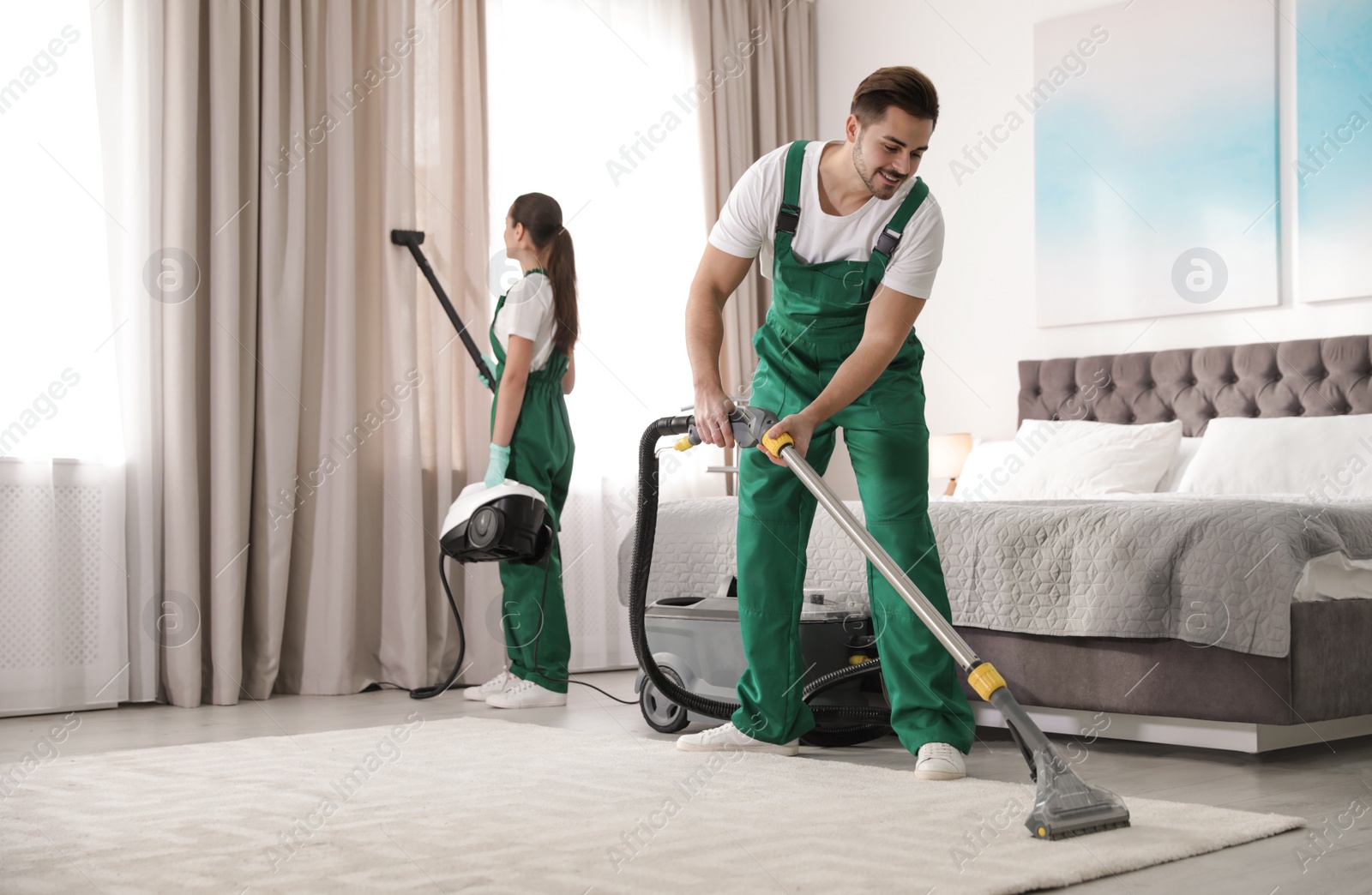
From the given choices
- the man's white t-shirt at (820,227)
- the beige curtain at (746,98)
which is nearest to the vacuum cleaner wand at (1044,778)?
the man's white t-shirt at (820,227)

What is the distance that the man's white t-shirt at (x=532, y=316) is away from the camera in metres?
3.76

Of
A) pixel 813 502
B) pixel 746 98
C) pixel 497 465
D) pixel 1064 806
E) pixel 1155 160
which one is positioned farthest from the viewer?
pixel 746 98

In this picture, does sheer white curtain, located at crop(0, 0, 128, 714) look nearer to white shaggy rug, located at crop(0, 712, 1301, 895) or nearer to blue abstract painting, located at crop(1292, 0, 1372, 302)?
white shaggy rug, located at crop(0, 712, 1301, 895)

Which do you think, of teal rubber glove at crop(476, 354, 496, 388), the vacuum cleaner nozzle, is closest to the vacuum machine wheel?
teal rubber glove at crop(476, 354, 496, 388)

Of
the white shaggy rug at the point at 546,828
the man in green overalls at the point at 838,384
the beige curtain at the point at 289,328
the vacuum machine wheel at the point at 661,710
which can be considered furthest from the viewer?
the beige curtain at the point at 289,328

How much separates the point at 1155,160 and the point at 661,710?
303 cm

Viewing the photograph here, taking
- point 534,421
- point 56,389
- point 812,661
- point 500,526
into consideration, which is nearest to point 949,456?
point 534,421

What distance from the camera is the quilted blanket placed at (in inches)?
103

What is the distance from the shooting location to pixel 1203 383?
4.67 meters

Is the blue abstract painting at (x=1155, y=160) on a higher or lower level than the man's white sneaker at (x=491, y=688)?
higher

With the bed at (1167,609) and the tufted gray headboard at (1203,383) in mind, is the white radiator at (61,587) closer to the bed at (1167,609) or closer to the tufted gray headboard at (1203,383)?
the bed at (1167,609)

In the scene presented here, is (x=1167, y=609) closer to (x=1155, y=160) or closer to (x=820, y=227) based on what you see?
(x=820, y=227)

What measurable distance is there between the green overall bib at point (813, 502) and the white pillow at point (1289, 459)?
67.5 inches

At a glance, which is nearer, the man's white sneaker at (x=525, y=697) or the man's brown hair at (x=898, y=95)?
the man's brown hair at (x=898, y=95)
